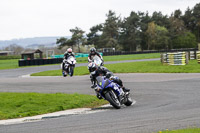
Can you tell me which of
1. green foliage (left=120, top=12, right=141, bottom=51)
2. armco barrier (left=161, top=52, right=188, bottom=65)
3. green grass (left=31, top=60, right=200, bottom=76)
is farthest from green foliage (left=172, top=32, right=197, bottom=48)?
green grass (left=31, top=60, right=200, bottom=76)

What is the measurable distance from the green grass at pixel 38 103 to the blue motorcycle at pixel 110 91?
1.31 meters

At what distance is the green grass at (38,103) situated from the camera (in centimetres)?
1045

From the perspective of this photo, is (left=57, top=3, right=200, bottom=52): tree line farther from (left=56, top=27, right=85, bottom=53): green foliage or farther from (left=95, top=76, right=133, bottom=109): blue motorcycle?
(left=95, top=76, right=133, bottom=109): blue motorcycle

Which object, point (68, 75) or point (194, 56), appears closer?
point (68, 75)

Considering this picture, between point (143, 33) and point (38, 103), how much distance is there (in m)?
90.8

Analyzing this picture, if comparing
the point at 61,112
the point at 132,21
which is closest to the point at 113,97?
the point at 61,112

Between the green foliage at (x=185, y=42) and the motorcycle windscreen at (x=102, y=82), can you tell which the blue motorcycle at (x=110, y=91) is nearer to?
the motorcycle windscreen at (x=102, y=82)

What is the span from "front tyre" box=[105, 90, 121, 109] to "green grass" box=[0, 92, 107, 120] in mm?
1421

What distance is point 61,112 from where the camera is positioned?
415 inches

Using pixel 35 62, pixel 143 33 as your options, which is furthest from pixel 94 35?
pixel 35 62

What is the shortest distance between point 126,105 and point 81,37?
3674 inches

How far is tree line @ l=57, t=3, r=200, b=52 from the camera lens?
96.3 m

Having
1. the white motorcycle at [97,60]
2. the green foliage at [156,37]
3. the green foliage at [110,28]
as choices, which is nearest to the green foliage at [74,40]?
the green foliage at [110,28]

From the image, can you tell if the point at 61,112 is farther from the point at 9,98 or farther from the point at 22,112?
the point at 9,98
